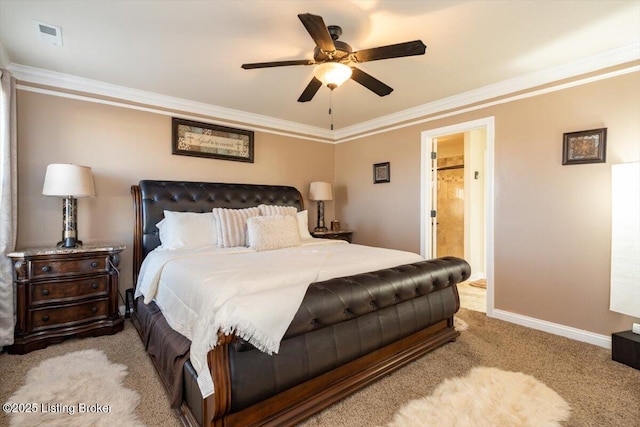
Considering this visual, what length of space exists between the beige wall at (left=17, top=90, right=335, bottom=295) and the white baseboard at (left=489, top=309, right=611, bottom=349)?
12.0 feet

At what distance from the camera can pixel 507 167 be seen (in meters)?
3.20

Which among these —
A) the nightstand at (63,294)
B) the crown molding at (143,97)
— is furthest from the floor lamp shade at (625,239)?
the nightstand at (63,294)

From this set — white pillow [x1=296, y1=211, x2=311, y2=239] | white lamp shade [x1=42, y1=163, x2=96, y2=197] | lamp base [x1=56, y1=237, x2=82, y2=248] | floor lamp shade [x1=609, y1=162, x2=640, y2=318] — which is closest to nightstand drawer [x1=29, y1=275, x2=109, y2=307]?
lamp base [x1=56, y1=237, x2=82, y2=248]

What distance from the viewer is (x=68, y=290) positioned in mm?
2656

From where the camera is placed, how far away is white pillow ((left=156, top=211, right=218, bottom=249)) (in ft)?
9.62

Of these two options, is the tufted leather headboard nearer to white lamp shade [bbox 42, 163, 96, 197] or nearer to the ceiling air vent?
white lamp shade [bbox 42, 163, 96, 197]

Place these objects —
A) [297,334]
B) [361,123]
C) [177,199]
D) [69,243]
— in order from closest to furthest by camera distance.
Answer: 1. [297,334]
2. [69,243]
3. [177,199]
4. [361,123]

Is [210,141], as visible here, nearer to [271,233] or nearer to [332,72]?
[271,233]

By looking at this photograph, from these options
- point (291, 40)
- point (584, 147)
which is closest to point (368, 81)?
point (291, 40)

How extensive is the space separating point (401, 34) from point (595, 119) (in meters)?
1.91

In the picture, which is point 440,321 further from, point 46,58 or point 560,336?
point 46,58

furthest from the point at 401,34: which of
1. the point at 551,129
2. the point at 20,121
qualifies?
the point at 20,121

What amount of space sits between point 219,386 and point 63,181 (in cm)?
244

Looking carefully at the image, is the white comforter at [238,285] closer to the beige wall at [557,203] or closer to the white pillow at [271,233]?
the white pillow at [271,233]
